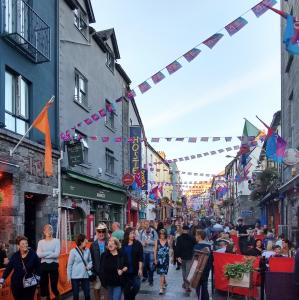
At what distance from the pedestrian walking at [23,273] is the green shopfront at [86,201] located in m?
7.93

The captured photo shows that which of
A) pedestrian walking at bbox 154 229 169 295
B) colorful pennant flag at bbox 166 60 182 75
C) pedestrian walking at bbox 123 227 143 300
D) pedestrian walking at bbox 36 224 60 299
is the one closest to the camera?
pedestrian walking at bbox 123 227 143 300

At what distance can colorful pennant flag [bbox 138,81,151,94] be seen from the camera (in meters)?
13.7

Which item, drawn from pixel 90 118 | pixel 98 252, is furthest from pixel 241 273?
pixel 90 118

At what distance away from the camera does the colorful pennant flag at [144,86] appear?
13652 millimetres

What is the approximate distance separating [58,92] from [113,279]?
10257 millimetres

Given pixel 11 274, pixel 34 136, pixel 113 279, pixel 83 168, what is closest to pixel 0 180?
pixel 34 136

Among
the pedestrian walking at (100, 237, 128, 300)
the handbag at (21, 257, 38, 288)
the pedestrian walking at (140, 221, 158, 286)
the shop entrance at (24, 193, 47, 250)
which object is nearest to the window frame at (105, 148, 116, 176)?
the shop entrance at (24, 193, 47, 250)

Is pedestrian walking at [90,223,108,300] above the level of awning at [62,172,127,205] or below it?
below

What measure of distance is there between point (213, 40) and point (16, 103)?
19.5 feet

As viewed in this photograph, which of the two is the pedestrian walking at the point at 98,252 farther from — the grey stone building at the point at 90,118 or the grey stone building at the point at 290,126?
the grey stone building at the point at 290,126

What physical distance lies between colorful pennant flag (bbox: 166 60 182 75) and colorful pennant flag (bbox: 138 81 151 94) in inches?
38.0

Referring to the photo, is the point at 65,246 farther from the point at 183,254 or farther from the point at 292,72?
the point at 292,72

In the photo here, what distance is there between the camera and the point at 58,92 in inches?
688

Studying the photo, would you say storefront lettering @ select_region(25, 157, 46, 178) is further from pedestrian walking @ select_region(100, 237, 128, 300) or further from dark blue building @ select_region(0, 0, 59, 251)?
pedestrian walking @ select_region(100, 237, 128, 300)
